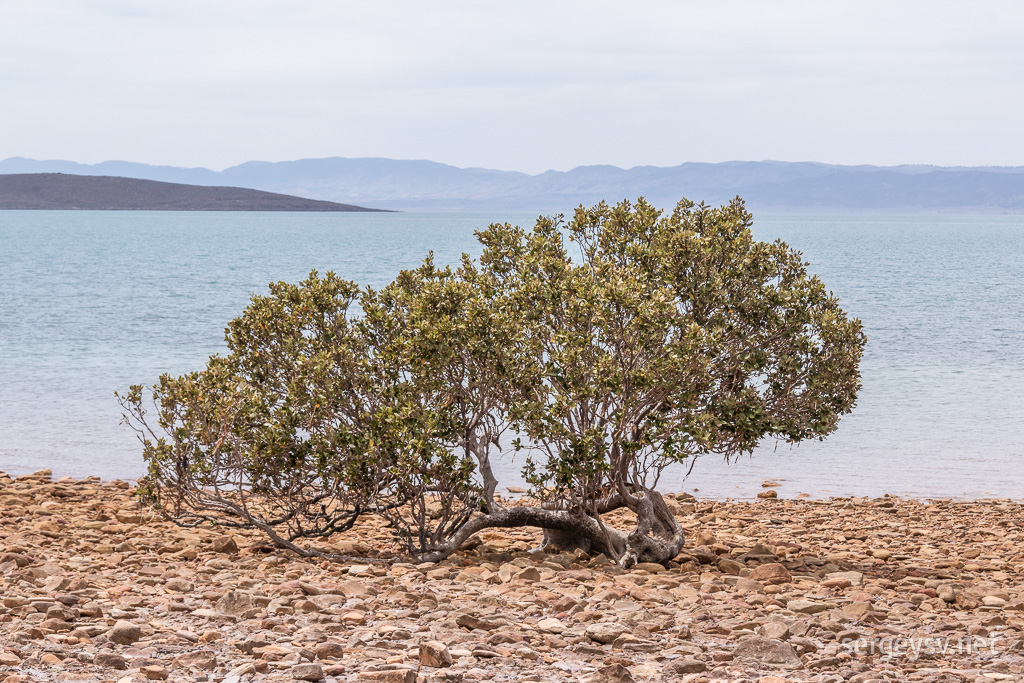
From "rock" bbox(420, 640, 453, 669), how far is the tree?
9.66ft

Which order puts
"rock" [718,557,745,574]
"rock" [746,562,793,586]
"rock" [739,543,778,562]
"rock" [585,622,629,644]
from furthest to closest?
"rock" [739,543,778,562]
"rock" [718,557,745,574]
"rock" [746,562,793,586]
"rock" [585,622,629,644]

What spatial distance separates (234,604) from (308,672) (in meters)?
2.06

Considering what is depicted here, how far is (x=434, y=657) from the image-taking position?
790cm

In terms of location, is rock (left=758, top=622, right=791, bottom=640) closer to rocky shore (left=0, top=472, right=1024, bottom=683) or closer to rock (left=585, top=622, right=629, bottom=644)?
rocky shore (left=0, top=472, right=1024, bottom=683)

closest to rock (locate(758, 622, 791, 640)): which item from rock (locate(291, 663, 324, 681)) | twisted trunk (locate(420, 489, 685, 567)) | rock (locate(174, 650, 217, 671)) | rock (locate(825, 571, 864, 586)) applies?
rock (locate(825, 571, 864, 586))

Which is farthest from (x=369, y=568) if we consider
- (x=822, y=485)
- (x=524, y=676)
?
(x=822, y=485)

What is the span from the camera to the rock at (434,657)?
25.8 ft

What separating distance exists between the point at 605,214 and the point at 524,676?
20.3ft

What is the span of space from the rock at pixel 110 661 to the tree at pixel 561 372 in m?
3.54

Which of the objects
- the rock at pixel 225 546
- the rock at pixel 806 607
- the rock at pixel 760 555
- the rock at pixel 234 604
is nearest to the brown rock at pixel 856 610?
the rock at pixel 806 607

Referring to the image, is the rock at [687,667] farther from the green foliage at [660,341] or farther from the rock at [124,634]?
the rock at [124,634]

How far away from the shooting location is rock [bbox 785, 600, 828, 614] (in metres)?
9.78

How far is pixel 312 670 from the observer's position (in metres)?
7.60

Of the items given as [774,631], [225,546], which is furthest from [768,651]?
[225,546]
